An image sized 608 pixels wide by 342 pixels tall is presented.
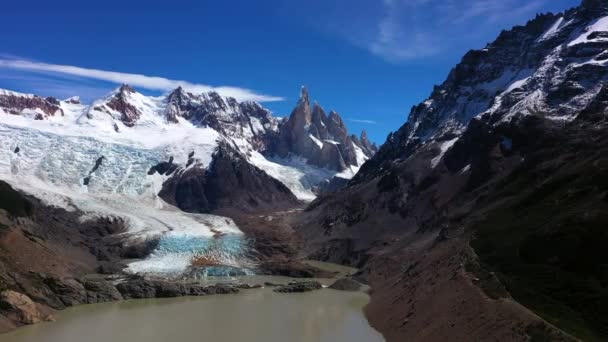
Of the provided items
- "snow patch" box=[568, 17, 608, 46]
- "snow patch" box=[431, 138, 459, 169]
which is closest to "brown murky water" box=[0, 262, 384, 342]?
"snow patch" box=[431, 138, 459, 169]

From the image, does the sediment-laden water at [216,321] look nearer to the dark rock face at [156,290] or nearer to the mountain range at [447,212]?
the dark rock face at [156,290]

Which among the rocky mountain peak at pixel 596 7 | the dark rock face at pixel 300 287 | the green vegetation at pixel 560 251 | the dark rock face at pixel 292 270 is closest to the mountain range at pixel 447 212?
the green vegetation at pixel 560 251

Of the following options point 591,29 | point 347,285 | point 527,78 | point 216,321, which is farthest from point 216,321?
point 591,29

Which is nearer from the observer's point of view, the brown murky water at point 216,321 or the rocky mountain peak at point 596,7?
the brown murky water at point 216,321

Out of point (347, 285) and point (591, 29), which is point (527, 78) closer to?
point (591, 29)

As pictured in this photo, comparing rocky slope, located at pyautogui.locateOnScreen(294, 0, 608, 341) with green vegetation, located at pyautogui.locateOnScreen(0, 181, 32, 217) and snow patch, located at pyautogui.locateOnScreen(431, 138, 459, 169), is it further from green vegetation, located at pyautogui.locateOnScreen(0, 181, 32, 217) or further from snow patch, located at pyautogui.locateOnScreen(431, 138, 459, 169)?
green vegetation, located at pyautogui.locateOnScreen(0, 181, 32, 217)
